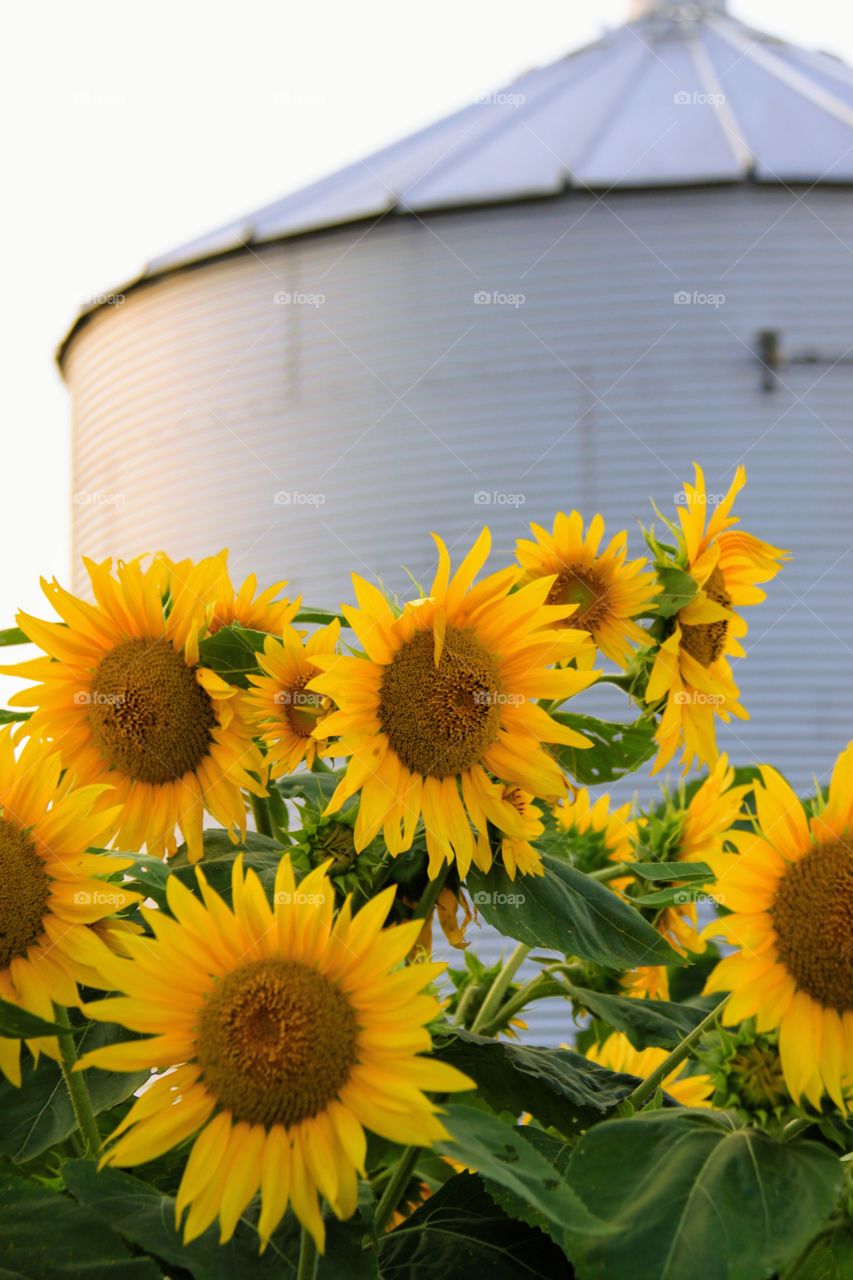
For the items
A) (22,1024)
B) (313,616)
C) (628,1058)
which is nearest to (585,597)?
(313,616)

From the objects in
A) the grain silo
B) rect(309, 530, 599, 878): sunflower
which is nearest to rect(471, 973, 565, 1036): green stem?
rect(309, 530, 599, 878): sunflower

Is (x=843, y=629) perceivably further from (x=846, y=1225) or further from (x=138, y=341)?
(x=846, y=1225)

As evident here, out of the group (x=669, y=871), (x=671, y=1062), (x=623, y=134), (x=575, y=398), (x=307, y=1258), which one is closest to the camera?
(x=307, y=1258)

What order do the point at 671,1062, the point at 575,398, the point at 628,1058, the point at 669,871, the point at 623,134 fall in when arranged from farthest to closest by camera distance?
the point at 623,134, the point at 575,398, the point at 628,1058, the point at 669,871, the point at 671,1062

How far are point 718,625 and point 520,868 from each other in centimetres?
20

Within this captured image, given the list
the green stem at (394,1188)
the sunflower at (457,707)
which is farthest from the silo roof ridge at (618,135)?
the green stem at (394,1188)

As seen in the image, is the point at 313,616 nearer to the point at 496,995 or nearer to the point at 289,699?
the point at 289,699

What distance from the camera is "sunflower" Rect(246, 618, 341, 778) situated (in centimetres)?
54

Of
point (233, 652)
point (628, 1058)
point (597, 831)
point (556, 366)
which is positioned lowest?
point (628, 1058)

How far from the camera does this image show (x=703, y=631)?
0.66 m

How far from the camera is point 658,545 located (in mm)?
659

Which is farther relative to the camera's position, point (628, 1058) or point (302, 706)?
point (628, 1058)

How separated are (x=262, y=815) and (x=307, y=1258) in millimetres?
273

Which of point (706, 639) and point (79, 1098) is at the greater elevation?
point (706, 639)
